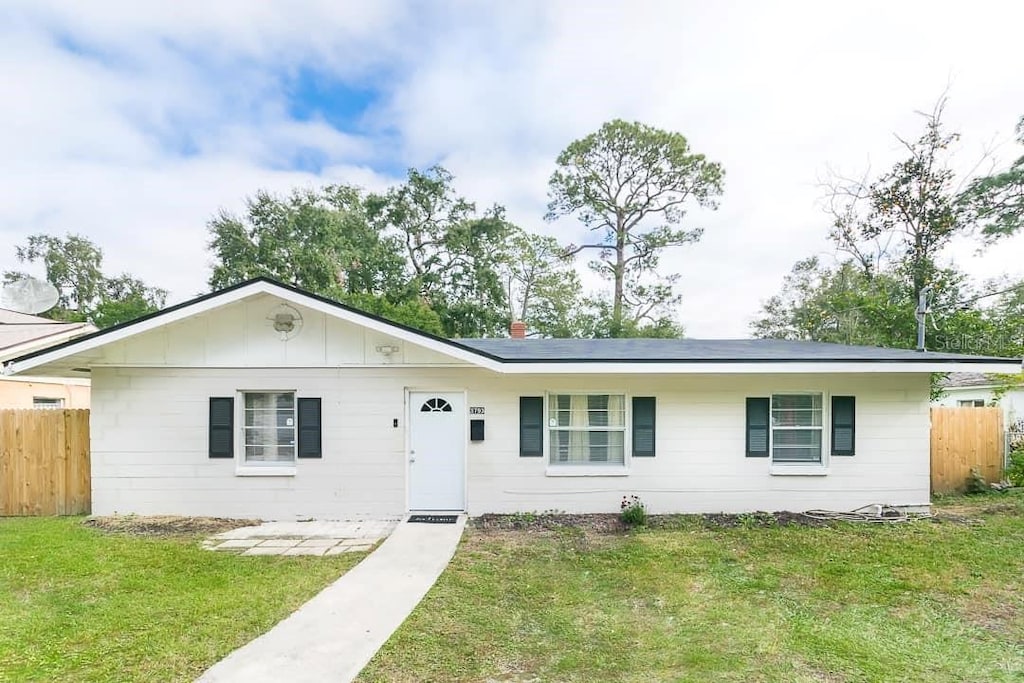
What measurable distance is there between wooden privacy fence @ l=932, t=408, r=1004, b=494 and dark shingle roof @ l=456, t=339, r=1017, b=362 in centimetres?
153

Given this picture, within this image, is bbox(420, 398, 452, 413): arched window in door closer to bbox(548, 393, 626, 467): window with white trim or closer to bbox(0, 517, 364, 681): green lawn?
bbox(548, 393, 626, 467): window with white trim

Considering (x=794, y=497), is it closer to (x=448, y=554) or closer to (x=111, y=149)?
(x=448, y=554)

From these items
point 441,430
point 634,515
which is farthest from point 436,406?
point 634,515

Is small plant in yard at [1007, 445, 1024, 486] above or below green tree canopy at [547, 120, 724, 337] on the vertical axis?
below

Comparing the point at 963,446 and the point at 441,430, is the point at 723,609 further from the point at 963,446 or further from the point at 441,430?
the point at 963,446

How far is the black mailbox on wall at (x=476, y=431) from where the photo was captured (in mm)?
8117

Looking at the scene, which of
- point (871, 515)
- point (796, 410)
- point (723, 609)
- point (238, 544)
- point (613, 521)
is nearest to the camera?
point (723, 609)

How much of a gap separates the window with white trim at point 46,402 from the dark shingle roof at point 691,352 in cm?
1225

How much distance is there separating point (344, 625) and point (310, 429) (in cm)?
420

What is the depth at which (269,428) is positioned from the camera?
8180 mm

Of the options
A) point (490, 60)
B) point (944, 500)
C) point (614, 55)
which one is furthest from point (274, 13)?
point (944, 500)

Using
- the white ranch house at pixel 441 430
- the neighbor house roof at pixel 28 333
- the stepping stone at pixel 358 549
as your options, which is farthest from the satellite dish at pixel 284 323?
the neighbor house roof at pixel 28 333

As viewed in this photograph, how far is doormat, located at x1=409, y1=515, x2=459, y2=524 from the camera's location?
7756 mm

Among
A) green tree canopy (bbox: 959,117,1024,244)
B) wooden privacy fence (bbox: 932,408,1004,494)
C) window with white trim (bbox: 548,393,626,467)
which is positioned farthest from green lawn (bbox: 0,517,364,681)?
green tree canopy (bbox: 959,117,1024,244)
